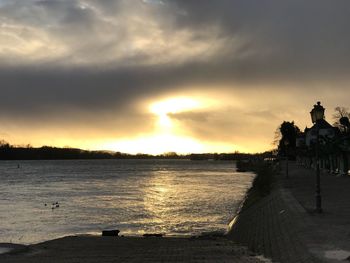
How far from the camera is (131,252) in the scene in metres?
20.1

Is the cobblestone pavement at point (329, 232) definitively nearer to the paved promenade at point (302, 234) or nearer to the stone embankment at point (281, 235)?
the paved promenade at point (302, 234)

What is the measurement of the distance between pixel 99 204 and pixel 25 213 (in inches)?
380

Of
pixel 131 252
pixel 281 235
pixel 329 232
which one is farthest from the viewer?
pixel 131 252

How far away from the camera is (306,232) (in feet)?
55.2

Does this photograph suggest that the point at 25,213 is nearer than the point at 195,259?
No

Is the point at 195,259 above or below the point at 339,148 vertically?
below

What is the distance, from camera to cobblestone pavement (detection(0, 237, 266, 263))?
56.8 feet

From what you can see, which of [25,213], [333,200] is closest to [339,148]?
[333,200]

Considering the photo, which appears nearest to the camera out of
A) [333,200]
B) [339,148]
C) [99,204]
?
[333,200]

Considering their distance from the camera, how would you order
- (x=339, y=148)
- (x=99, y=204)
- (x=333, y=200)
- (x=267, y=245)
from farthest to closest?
(x=339, y=148) < (x=99, y=204) < (x=333, y=200) < (x=267, y=245)

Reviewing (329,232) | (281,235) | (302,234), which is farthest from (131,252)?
(329,232)

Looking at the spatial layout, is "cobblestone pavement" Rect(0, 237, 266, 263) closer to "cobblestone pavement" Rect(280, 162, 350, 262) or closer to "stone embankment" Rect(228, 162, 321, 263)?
"stone embankment" Rect(228, 162, 321, 263)

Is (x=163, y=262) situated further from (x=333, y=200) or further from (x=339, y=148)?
(x=339, y=148)

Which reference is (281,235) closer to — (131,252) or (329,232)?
(329,232)
